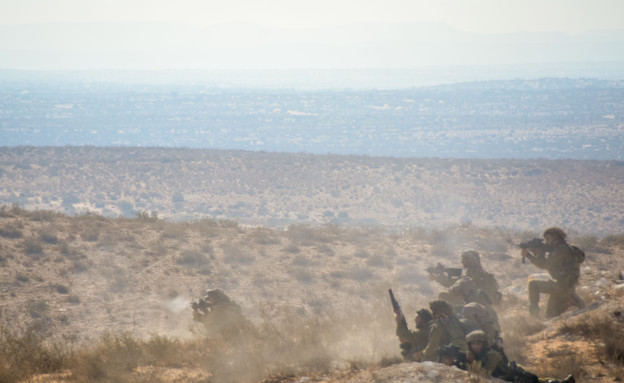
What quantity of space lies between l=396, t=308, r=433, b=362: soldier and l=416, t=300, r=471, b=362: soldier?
0.28 metres

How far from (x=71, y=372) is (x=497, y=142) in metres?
129

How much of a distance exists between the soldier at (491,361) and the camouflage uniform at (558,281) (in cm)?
365

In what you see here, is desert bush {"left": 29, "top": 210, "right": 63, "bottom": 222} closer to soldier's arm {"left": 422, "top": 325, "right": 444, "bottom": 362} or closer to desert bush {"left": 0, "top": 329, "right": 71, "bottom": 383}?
desert bush {"left": 0, "top": 329, "right": 71, "bottom": 383}

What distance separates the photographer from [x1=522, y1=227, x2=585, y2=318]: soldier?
948 cm

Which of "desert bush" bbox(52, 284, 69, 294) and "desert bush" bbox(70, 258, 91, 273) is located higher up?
"desert bush" bbox(70, 258, 91, 273)

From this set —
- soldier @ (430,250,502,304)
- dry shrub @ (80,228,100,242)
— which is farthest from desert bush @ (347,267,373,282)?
dry shrub @ (80,228,100,242)

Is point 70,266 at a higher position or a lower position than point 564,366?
lower

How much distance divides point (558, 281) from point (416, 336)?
11.8 feet

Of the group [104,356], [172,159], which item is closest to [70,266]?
[104,356]

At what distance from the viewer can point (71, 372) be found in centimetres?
703

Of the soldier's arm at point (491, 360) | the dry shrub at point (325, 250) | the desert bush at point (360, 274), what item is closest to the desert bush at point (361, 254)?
the dry shrub at point (325, 250)

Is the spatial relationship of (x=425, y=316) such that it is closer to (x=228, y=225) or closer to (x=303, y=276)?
(x=303, y=276)

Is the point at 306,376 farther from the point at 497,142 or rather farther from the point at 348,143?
the point at 348,143

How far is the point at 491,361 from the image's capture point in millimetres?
6324
